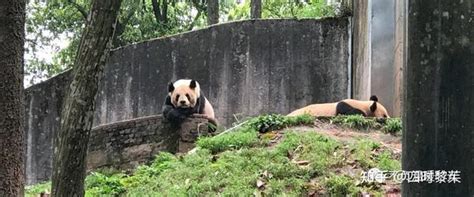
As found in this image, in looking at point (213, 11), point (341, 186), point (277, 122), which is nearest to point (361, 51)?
point (277, 122)

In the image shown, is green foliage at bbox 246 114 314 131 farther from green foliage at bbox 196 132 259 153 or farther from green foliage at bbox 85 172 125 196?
green foliage at bbox 85 172 125 196

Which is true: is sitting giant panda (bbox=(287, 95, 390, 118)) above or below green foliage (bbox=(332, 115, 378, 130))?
above

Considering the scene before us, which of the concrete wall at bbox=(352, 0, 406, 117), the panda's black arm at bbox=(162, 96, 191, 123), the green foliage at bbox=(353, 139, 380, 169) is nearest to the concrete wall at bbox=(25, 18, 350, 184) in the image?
the concrete wall at bbox=(352, 0, 406, 117)

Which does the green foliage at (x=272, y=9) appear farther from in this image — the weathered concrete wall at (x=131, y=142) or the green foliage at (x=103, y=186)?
the green foliage at (x=103, y=186)

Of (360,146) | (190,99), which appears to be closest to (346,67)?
(190,99)

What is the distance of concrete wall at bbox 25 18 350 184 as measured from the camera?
1350cm

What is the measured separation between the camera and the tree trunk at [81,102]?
4.43 metres

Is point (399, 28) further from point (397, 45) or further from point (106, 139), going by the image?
point (106, 139)

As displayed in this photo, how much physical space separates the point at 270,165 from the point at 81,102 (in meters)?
3.19

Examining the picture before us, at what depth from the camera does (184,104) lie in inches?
436

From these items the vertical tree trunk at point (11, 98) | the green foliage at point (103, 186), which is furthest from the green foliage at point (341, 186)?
the vertical tree trunk at point (11, 98)

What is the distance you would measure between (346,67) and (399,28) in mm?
2816

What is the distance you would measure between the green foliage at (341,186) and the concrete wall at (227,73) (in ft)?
22.3

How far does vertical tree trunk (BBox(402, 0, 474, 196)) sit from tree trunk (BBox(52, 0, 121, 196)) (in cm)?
212
